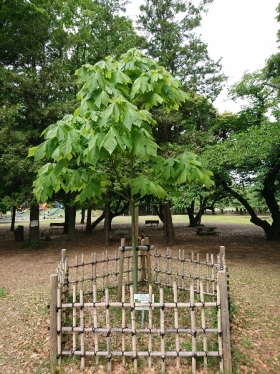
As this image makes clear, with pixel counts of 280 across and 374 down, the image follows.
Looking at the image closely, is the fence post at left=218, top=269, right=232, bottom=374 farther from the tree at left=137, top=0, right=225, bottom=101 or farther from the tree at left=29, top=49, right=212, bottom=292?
the tree at left=137, top=0, right=225, bottom=101

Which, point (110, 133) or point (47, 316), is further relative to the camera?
point (47, 316)

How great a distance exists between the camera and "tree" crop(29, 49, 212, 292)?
10.0 feet

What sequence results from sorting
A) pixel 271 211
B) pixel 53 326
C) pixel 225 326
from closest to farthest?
pixel 225 326 < pixel 53 326 < pixel 271 211

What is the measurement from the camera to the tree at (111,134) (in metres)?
3.06

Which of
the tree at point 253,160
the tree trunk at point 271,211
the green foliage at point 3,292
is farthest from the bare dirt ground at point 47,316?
the tree trunk at point 271,211

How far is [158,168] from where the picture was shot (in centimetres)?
411

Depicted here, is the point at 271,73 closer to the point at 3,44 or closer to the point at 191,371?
the point at 3,44

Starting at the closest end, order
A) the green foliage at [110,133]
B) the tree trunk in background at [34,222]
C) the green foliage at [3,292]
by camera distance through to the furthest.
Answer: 1. the green foliage at [110,133]
2. the green foliage at [3,292]
3. the tree trunk in background at [34,222]

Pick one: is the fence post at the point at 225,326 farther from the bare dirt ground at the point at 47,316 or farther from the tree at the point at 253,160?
the tree at the point at 253,160

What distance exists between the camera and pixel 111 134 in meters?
2.88

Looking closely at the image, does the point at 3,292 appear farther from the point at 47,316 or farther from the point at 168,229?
the point at 168,229

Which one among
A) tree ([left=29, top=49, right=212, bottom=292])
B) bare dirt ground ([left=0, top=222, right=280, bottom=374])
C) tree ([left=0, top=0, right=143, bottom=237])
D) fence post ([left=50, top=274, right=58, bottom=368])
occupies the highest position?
tree ([left=0, top=0, right=143, bottom=237])

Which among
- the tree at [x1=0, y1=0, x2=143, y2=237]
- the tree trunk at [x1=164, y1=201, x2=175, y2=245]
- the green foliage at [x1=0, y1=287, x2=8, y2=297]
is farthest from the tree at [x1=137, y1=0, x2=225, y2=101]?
the green foliage at [x1=0, y1=287, x2=8, y2=297]

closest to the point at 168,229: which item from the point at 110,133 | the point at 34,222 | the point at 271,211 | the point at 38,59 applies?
the point at 271,211
